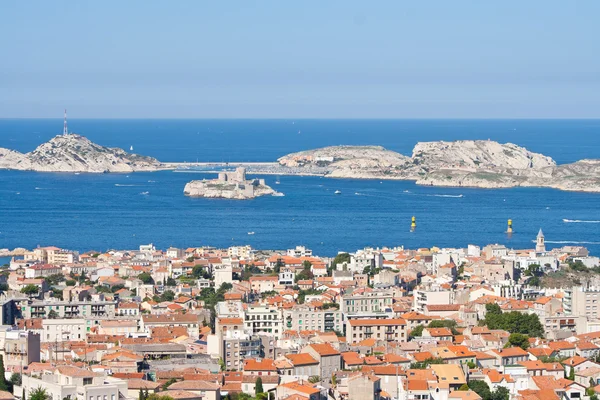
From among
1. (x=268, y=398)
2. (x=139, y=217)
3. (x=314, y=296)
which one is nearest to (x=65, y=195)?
(x=139, y=217)

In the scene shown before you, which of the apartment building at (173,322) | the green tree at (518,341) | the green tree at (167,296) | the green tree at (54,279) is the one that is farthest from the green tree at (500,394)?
the green tree at (54,279)

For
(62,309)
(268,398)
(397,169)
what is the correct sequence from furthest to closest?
(397,169) < (62,309) < (268,398)

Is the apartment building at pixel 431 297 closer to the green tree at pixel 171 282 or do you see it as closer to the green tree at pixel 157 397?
the green tree at pixel 171 282

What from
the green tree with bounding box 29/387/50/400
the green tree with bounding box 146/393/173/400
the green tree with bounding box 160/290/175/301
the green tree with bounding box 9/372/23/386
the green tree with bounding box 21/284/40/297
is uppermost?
the green tree with bounding box 29/387/50/400

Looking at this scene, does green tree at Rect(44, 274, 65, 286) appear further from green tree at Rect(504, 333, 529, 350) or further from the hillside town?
green tree at Rect(504, 333, 529, 350)

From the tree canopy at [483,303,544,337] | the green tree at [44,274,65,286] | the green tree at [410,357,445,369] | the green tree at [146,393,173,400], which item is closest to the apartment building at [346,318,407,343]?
the tree canopy at [483,303,544,337]

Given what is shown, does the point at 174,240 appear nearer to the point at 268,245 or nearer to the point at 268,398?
the point at 268,245
